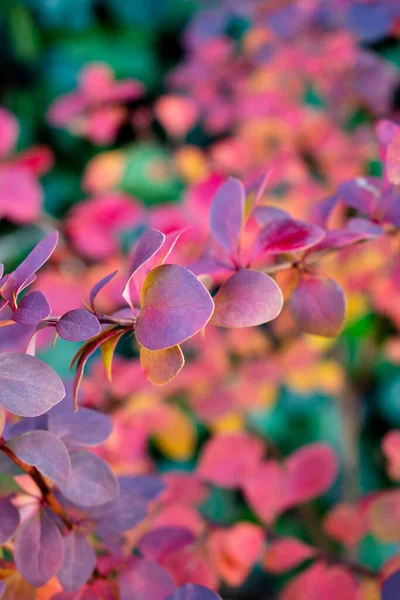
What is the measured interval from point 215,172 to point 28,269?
76 centimetres

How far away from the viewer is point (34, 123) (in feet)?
5.80

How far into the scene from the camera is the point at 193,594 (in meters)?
0.34

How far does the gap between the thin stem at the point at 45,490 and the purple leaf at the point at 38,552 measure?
22mm

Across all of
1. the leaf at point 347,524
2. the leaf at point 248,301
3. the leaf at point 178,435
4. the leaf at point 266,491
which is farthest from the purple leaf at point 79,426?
the leaf at point 178,435

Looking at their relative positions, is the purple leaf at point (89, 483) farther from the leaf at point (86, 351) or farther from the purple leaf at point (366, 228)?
the purple leaf at point (366, 228)

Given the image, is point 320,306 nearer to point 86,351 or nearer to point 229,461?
point 86,351

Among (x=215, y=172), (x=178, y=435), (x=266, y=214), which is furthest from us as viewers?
(x=178, y=435)

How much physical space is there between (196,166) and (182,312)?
3.16 ft

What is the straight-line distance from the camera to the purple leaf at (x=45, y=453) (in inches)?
12.1

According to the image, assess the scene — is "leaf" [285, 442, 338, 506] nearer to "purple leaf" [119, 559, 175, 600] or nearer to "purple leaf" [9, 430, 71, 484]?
"purple leaf" [119, 559, 175, 600]

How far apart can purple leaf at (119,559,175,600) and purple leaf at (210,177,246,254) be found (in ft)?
0.78

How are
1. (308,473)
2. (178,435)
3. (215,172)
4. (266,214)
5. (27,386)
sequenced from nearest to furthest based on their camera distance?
(27,386) < (266,214) < (308,473) < (215,172) < (178,435)

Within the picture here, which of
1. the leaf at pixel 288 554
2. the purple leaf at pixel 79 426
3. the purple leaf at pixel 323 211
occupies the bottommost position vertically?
the leaf at pixel 288 554

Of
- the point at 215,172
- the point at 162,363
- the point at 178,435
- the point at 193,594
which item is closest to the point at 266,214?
the point at 162,363
